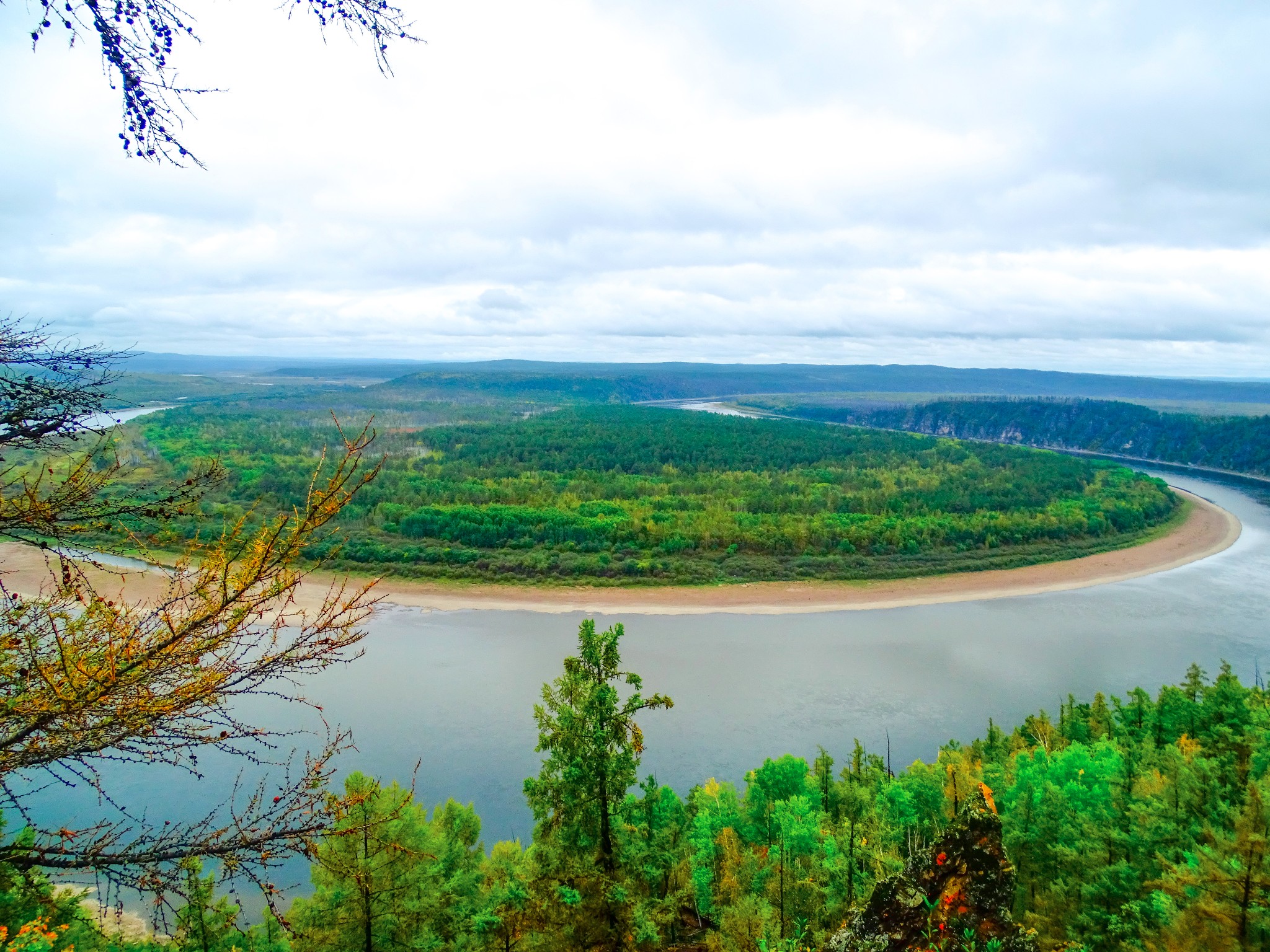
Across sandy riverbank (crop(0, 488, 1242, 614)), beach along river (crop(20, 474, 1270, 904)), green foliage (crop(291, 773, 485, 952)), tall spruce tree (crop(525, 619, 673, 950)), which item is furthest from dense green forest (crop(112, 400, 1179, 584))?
tall spruce tree (crop(525, 619, 673, 950))

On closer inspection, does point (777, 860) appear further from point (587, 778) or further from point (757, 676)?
point (757, 676)

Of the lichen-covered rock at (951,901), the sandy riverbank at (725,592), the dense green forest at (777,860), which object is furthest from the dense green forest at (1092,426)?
the lichen-covered rock at (951,901)

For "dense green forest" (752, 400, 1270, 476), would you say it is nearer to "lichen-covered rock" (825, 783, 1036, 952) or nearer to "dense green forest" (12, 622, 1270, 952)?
"dense green forest" (12, 622, 1270, 952)

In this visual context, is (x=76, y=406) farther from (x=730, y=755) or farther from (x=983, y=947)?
(x=730, y=755)

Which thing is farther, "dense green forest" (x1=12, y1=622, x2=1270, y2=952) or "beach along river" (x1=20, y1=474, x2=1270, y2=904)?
"beach along river" (x1=20, y1=474, x2=1270, y2=904)

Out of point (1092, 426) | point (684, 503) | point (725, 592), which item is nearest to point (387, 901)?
point (725, 592)

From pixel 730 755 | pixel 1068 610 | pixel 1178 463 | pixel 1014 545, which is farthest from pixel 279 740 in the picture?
pixel 1178 463

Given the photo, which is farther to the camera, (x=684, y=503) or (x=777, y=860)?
(x=684, y=503)
